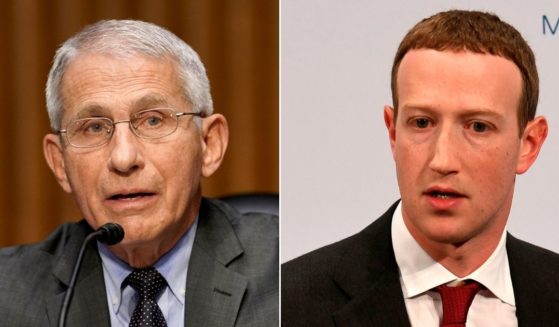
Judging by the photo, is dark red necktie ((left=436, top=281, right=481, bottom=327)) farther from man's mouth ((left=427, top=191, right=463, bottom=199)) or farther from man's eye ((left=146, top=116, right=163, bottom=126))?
man's eye ((left=146, top=116, right=163, bottom=126))

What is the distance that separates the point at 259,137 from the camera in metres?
2.71

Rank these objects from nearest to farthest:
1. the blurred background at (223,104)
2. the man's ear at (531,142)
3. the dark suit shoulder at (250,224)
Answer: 1. the man's ear at (531,142)
2. the dark suit shoulder at (250,224)
3. the blurred background at (223,104)

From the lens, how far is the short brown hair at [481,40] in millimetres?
2195

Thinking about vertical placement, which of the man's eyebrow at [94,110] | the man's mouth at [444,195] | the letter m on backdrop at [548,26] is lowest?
the man's mouth at [444,195]

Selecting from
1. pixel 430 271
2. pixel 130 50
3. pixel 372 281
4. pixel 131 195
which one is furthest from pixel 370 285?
pixel 130 50

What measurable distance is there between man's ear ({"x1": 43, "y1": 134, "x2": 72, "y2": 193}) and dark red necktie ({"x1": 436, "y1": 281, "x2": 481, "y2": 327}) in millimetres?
1086

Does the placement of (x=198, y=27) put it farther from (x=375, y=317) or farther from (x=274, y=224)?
(x=375, y=317)

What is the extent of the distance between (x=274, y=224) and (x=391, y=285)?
450 millimetres

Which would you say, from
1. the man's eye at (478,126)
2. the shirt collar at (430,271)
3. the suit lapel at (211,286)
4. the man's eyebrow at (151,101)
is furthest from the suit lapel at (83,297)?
the man's eye at (478,126)

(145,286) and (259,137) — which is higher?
(259,137)

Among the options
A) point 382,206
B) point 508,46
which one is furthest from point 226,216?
point 508,46

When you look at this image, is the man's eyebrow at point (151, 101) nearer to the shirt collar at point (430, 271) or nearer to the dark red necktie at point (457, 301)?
the shirt collar at point (430, 271)

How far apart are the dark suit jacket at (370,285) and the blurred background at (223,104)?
46cm

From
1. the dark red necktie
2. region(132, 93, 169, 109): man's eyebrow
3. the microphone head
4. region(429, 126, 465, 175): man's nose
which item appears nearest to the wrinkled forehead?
region(132, 93, 169, 109): man's eyebrow
